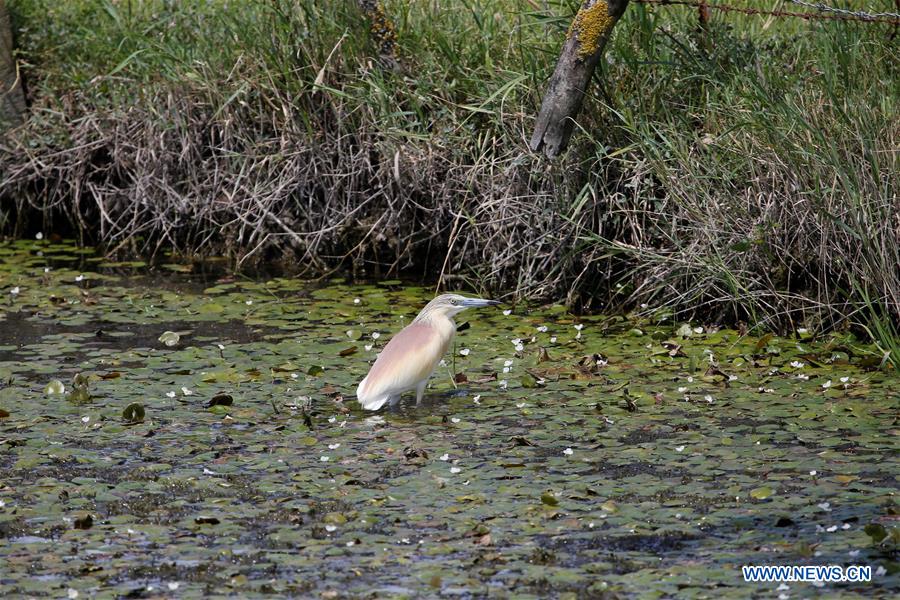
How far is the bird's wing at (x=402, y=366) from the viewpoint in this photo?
212 inches

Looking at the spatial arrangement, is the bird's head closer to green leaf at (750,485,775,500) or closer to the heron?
the heron

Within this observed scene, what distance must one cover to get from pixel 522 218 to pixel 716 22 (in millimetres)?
1543

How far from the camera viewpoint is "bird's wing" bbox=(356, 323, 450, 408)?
17.7 ft

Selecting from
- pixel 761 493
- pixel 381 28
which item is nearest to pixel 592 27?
pixel 381 28

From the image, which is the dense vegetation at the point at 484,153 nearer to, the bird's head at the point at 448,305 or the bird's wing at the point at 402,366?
the bird's head at the point at 448,305

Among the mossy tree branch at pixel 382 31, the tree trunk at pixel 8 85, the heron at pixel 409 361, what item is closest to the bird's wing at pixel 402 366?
the heron at pixel 409 361

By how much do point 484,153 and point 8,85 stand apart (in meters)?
3.52

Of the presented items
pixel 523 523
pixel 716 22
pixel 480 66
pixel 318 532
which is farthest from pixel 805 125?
pixel 318 532

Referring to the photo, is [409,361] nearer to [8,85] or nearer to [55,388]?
[55,388]

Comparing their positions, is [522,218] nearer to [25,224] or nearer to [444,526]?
→ [444,526]

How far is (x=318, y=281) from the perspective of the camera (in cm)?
762

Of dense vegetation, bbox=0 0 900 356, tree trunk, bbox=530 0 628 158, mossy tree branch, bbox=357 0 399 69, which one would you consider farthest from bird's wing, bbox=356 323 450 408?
mossy tree branch, bbox=357 0 399 69

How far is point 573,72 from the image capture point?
6477mm

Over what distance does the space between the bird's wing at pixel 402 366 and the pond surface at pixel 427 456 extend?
0.40 ft
